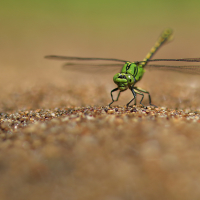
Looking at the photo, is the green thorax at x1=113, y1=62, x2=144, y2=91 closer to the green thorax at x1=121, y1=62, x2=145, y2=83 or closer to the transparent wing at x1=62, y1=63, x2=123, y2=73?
the green thorax at x1=121, y1=62, x2=145, y2=83

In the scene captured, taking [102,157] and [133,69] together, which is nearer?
[102,157]

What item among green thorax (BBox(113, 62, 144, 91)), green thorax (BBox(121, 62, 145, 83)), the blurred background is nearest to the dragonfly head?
green thorax (BBox(113, 62, 144, 91))

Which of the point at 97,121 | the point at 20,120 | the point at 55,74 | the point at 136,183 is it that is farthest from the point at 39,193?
the point at 55,74

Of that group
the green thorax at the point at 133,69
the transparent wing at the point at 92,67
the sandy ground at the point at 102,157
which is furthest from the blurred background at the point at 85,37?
the sandy ground at the point at 102,157

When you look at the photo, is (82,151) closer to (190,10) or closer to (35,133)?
(35,133)

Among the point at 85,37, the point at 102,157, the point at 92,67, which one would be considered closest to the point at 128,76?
the point at 92,67

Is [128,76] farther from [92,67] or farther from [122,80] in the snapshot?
[92,67]

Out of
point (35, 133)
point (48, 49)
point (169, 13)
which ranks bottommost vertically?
point (35, 133)

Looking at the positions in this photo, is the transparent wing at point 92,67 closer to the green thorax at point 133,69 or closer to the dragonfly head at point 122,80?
the green thorax at point 133,69

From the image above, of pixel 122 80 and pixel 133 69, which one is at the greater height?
pixel 133 69
